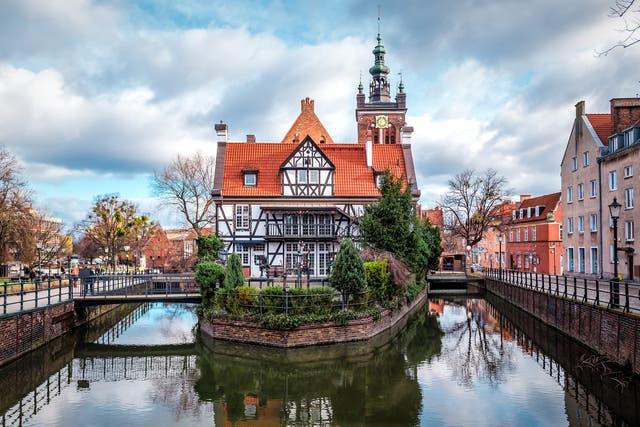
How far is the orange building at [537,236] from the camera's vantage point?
47.8 m

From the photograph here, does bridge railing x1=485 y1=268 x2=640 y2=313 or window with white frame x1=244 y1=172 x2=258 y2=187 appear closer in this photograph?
bridge railing x1=485 y1=268 x2=640 y2=313

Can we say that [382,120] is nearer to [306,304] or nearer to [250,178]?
[250,178]

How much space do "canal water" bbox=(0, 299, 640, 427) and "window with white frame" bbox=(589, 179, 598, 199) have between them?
48.3 feet

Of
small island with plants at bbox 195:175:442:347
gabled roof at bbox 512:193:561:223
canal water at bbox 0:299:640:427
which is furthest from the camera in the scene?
gabled roof at bbox 512:193:561:223

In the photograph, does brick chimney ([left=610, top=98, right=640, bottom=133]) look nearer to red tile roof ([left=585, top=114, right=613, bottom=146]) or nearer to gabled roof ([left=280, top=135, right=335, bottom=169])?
red tile roof ([left=585, top=114, right=613, bottom=146])

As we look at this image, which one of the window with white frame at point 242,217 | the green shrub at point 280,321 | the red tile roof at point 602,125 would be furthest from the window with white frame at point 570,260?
the green shrub at point 280,321

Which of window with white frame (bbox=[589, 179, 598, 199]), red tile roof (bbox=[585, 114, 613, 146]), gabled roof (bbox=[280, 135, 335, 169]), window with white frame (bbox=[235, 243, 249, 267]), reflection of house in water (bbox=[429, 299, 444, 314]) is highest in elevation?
red tile roof (bbox=[585, 114, 613, 146])

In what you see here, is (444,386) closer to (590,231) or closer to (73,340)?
(73,340)

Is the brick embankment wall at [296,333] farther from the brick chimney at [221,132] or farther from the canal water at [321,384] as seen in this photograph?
the brick chimney at [221,132]

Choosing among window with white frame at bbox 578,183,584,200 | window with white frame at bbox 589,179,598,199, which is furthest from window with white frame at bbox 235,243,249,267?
window with white frame at bbox 578,183,584,200

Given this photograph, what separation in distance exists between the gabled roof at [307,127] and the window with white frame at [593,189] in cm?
2213

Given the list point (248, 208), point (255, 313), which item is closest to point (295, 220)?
point (248, 208)

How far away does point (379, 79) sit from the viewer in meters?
61.0

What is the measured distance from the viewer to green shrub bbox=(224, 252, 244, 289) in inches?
802
